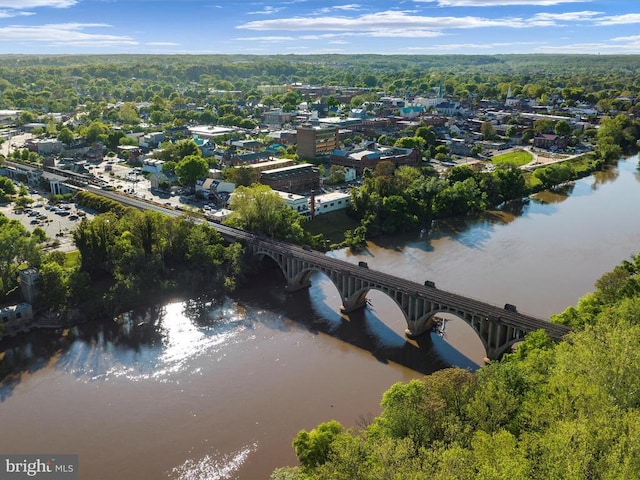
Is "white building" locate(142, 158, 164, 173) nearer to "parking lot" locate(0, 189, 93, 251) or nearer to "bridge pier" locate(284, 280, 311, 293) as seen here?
→ "parking lot" locate(0, 189, 93, 251)

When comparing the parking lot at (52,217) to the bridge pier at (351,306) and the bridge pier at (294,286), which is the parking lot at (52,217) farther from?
the bridge pier at (351,306)

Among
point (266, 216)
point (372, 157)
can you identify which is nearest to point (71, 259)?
point (266, 216)

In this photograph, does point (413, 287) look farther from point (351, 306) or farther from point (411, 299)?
point (351, 306)

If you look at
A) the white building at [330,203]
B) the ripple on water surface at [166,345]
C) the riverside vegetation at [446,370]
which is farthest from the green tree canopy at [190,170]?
the ripple on water surface at [166,345]

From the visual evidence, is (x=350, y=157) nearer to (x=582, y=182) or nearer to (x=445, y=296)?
(x=582, y=182)

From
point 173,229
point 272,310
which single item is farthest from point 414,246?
point 173,229

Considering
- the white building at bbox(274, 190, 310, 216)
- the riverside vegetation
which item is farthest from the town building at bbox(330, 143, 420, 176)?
the white building at bbox(274, 190, 310, 216)
